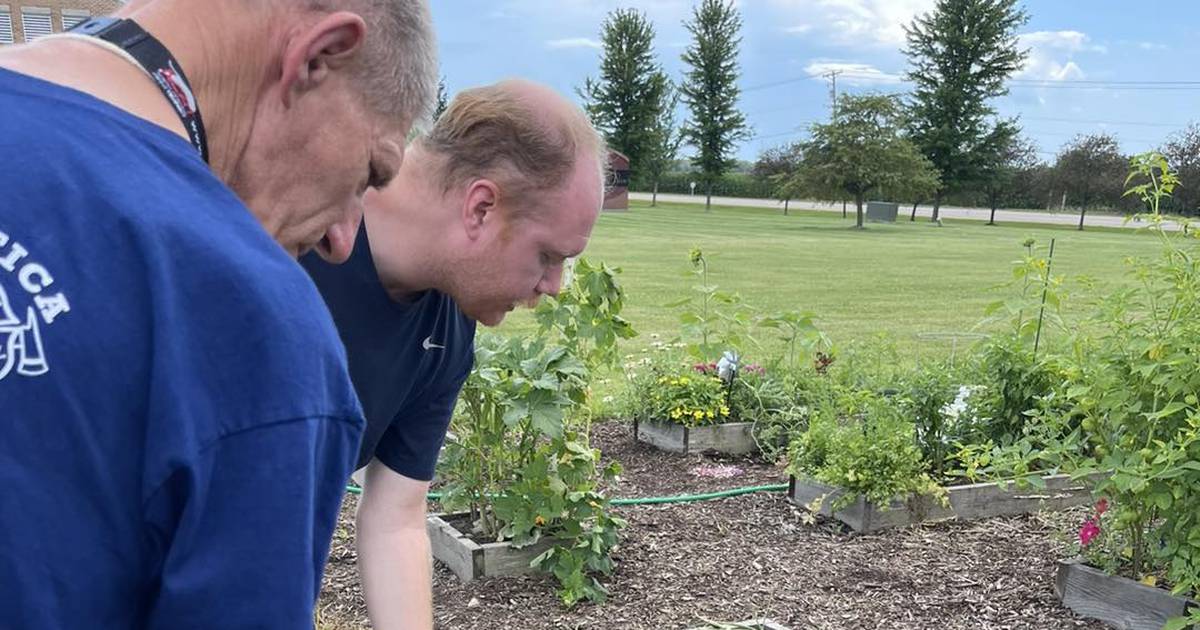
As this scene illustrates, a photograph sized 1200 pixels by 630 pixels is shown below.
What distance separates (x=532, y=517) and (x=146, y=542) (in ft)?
9.62

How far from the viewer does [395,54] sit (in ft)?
2.93

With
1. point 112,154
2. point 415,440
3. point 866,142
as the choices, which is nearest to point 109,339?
point 112,154

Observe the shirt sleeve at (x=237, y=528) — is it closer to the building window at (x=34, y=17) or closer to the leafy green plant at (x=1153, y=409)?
the leafy green plant at (x=1153, y=409)

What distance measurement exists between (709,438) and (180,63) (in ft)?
15.0

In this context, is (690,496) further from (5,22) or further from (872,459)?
(5,22)

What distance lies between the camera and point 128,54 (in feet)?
2.52

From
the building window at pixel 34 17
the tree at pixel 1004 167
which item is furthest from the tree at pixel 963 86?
the building window at pixel 34 17

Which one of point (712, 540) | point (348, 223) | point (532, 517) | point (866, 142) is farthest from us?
point (866, 142)

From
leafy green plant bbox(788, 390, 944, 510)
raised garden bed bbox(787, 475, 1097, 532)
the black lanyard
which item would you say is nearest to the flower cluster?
raised garden bed bbox(787, 475, 1097, 532)

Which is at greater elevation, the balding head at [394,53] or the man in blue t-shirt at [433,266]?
the balding head at [394,53]

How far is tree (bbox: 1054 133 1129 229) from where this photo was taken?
141ft

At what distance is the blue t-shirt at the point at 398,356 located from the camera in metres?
1.95

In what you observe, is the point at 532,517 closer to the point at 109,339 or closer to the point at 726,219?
the point at 109,339

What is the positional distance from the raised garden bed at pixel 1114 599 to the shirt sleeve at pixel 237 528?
3261 millimetres
